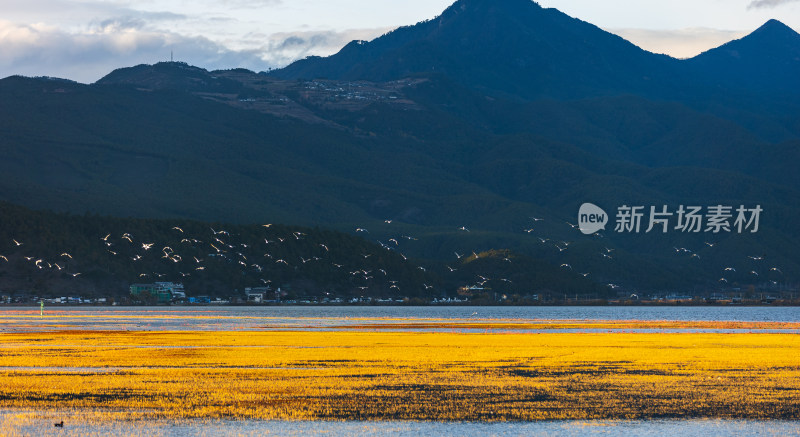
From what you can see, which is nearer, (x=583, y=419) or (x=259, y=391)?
(x=583, y=419)

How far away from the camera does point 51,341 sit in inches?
3366

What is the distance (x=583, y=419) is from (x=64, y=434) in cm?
1813

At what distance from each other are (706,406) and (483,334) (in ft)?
194

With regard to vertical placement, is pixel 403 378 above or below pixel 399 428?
below

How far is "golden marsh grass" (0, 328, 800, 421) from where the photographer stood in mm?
44156

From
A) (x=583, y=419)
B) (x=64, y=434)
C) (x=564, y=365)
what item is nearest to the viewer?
(x=64, y=434)

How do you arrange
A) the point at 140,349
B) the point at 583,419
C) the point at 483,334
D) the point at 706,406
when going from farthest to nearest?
1. the point at 483,334
2. the point at 140,349
3. the point at 706,406
4. the point at 583,419

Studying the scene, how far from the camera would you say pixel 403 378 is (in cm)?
5556

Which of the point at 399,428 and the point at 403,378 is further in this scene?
the point at 403,378

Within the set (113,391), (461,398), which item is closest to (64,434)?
(113,391)

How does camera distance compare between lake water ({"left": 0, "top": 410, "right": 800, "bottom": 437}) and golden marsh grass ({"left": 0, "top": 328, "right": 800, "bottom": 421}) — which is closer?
lake water ({"left": 0, "top": 410, "right": 800, "bottom": 437})

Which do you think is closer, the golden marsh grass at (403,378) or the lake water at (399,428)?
the lake water at (399,428)

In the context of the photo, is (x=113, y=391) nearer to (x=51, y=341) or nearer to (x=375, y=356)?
(x=375, y=356)

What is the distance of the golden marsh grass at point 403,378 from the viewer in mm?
44156
